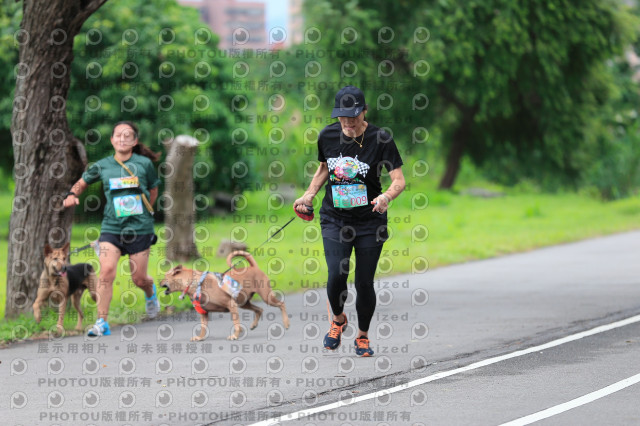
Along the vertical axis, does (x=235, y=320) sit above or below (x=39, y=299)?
below

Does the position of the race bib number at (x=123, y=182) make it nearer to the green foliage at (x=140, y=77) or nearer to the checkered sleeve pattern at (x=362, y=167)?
the checkered sleeve pattern at (x=362, y=167)

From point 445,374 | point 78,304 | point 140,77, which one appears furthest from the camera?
point 140,77

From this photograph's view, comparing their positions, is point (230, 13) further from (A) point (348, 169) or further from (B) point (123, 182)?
(A) point (348, 169)

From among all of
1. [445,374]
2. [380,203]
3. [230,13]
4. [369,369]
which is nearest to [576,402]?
[445,374]

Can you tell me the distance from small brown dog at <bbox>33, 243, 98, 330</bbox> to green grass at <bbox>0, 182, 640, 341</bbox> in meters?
0.25

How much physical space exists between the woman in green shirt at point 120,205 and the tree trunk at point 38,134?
2.95 feet

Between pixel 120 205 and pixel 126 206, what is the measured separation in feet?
0.19

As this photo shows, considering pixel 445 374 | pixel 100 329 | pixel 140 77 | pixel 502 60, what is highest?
pixel 502 60

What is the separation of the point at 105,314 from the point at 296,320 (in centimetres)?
203

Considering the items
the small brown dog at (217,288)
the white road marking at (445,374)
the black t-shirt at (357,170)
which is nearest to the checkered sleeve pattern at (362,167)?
the black t-shirt at (357,170)

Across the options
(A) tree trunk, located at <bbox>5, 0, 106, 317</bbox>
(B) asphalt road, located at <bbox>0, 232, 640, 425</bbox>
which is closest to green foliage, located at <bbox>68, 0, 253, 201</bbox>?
(A) tree trunk, located at <bbox>5, 0, 106, 317</bbox>

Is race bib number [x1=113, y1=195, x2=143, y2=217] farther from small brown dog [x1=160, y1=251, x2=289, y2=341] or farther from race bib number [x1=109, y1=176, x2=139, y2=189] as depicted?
small brown dog [x1=160, y1=251, x2=289, y2=341]

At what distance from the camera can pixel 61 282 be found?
34.0ft

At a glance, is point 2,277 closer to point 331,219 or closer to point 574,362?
point 331,219
